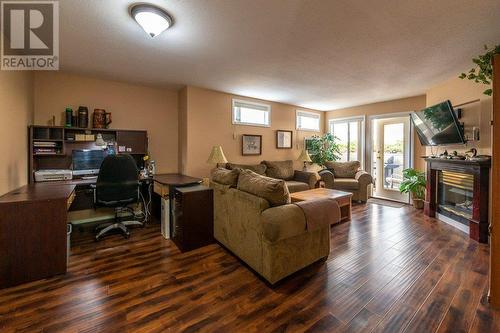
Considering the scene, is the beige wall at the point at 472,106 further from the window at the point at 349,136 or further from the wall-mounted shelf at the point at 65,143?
the wall-mounted shelf at the point at 65,143

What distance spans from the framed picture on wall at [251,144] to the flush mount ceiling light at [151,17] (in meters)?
2.95

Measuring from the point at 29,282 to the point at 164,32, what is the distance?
2.72 metres

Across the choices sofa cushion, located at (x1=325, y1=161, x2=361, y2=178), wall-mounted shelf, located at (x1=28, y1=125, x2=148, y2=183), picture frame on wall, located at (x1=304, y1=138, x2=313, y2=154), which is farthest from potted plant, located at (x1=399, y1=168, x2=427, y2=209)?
wall-mounted shelf, located at (x1=28, y1=125, x2=148, y2=183)

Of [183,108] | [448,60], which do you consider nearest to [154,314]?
[183,108]

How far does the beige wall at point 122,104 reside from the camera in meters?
3.33

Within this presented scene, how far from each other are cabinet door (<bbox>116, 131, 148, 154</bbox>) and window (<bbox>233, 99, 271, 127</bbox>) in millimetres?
1813

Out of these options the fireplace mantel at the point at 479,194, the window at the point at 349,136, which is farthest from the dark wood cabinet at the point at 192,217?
the window at the point at 349,136

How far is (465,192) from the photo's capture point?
136 inches

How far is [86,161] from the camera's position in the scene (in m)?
3.43

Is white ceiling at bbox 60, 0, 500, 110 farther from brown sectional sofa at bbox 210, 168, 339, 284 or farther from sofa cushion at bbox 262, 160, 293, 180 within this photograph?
sofa cushion at bbox 262, 160, 293, 180

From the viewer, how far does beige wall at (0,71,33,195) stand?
2199mm

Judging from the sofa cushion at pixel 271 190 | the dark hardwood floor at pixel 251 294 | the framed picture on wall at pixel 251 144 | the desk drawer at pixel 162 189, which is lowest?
the dark hardwood floor at pixel 251 294

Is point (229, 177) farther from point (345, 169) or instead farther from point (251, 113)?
point (345, 169)

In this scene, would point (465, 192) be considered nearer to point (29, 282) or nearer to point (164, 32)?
point (164, 32)
